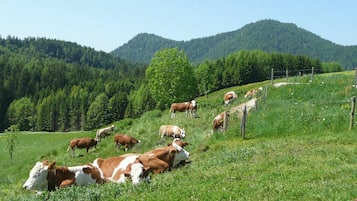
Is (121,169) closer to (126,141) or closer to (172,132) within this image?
(172,132)

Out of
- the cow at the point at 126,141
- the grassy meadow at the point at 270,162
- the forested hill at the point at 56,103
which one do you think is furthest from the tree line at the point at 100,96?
the grassy meadow at the point at 270,162

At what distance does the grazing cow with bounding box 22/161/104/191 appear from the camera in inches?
565

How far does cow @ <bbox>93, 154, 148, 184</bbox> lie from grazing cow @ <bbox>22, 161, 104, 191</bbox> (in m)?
0.43

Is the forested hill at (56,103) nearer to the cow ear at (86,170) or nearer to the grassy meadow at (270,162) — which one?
the grassy meadow at (270,162)


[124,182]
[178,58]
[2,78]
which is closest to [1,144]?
[178,58]

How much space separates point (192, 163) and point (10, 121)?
131808mm

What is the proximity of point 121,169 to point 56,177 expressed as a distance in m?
2.28

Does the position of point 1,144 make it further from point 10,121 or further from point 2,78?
point 2,78

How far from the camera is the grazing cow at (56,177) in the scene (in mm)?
14345

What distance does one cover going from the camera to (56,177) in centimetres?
1476

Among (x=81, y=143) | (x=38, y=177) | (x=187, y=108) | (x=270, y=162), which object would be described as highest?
(x=187, y=108)

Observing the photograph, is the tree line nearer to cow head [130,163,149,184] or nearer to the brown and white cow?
the brown and white cow

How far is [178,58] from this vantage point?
82438mm

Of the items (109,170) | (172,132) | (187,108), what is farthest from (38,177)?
(187,108)
